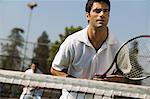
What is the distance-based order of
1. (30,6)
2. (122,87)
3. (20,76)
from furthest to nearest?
(30,6) → (20,76) → (122,87)

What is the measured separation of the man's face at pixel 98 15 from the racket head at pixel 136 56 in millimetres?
273

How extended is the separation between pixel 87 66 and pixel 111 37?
34 cm

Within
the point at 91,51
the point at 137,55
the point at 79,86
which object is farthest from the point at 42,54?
the point at 79,86

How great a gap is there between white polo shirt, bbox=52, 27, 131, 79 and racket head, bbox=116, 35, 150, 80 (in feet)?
0.20

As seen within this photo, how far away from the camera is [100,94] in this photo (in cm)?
330

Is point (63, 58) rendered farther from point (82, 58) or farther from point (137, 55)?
point (137, 55)

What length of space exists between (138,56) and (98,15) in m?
0.53

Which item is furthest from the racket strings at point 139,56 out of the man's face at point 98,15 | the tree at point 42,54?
the tree at point 42,54

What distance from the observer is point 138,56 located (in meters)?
3.89

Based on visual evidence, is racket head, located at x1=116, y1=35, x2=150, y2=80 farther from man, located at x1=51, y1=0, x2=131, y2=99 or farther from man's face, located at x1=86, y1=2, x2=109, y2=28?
man's face, located at x1=86, y1=2, x2=109, y2=28

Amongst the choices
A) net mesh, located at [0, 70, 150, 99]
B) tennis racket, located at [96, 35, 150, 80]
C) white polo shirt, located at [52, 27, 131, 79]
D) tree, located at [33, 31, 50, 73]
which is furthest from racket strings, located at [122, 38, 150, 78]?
tree, located at [33, 31, 50, 73]

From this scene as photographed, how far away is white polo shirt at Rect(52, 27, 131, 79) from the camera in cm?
366

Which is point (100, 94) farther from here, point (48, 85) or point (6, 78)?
point (6, 78)

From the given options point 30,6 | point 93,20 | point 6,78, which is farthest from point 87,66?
point 30,6
